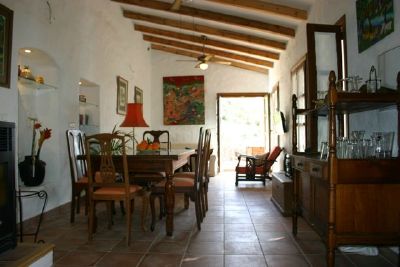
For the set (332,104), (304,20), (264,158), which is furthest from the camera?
(264,158)

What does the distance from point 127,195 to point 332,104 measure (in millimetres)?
1852

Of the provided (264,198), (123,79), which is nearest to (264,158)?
(264,198)

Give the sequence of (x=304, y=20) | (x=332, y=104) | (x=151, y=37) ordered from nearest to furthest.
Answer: (x=332, y=104), (x=304, y=20), (x=151, y=37)

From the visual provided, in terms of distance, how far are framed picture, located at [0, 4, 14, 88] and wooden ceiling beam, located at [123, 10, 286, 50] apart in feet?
13.4

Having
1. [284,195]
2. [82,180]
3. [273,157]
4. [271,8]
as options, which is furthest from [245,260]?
[273,157]

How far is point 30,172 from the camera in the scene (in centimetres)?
349

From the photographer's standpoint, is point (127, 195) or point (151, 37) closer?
point (127, 195)

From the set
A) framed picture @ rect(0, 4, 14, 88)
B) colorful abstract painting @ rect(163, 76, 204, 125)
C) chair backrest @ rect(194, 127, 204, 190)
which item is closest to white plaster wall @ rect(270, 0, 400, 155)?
chair backrest @ rect(194, 127, 204, 190)

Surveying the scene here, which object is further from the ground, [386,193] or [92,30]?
[92,30]

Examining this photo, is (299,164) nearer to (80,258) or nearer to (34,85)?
(80,258)

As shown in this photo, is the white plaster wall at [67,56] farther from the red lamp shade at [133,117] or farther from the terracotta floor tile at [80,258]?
the terracotta floor tile at [80,258]

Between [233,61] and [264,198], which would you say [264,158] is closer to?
[264,198]

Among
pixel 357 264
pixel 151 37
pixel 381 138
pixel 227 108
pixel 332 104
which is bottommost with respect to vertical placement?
pixel 357 264

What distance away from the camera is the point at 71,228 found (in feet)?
10.8
